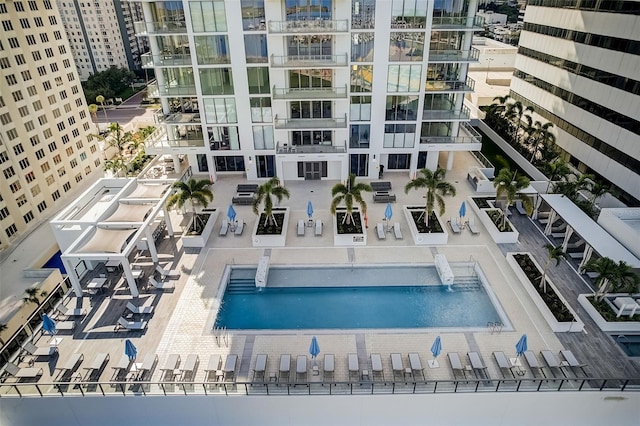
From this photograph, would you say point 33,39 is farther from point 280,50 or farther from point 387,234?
point 387,234

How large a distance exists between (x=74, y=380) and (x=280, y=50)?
25.0 meters

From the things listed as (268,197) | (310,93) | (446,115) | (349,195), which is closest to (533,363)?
(349,195)

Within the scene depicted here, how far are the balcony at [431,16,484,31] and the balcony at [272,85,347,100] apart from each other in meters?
8.19

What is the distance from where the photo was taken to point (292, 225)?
28.2 metres

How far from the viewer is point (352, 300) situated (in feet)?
72.9

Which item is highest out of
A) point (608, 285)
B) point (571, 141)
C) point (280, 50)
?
point (280, 50)

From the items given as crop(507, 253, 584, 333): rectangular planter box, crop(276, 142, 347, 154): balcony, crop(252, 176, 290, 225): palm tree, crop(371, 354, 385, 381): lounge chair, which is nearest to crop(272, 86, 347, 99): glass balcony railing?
crop(276, 142, 347, 154): balcony

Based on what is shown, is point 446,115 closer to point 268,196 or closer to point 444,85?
point 444,85

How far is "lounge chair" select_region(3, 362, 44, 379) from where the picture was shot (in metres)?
17.8

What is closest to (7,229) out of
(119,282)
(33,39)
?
(119,282)

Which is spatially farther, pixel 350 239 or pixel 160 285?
pixel 350 239

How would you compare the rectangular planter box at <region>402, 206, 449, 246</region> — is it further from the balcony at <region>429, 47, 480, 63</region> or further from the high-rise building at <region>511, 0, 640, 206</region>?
the balcony at <region>429, 47, 480, 63</region>

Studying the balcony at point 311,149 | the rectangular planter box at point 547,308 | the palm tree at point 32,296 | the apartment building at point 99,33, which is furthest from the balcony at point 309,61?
the apartment building at point 99,33

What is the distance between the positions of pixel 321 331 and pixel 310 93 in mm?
19225
